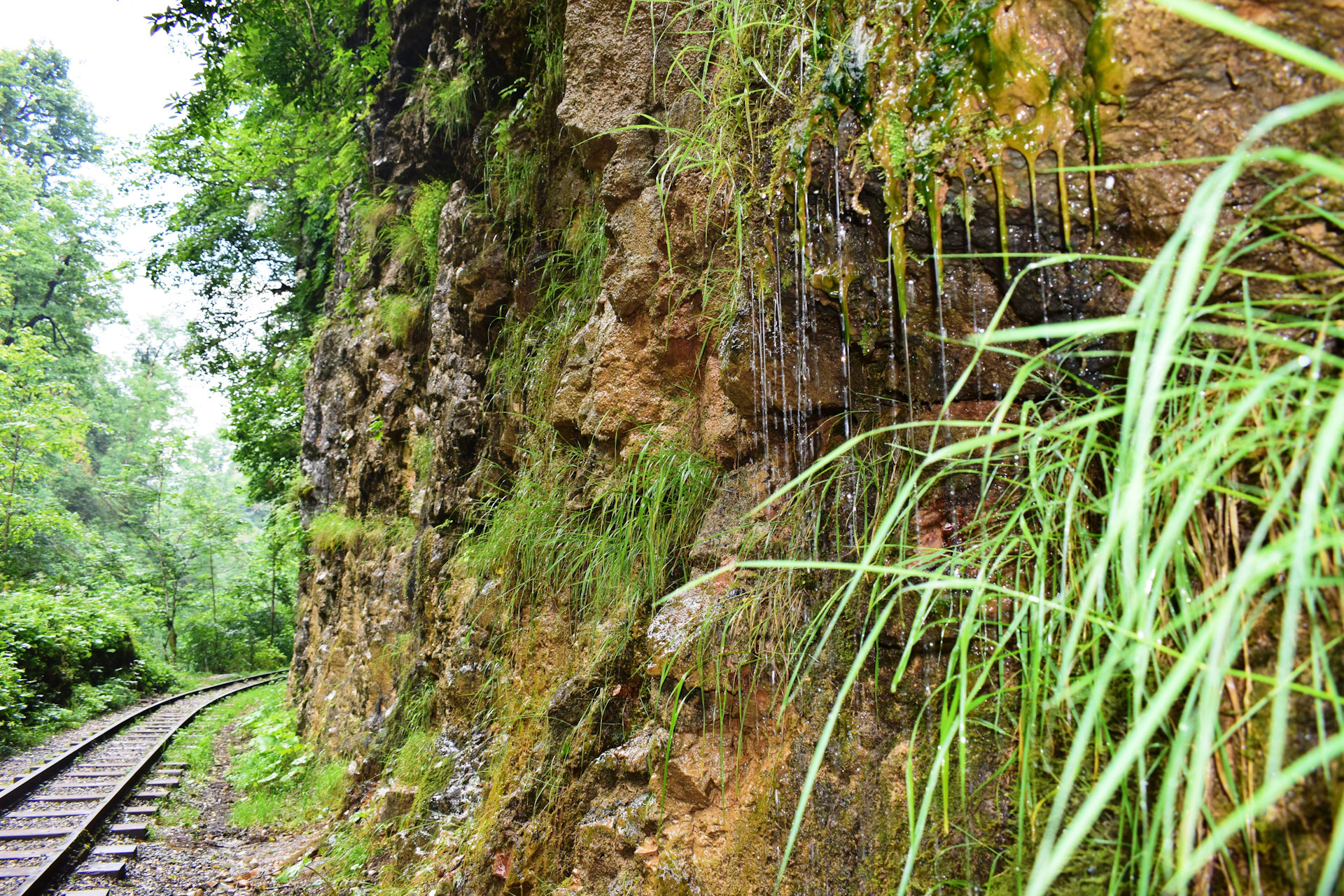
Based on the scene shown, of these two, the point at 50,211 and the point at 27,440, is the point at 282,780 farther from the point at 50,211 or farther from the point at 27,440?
the point at 50,211

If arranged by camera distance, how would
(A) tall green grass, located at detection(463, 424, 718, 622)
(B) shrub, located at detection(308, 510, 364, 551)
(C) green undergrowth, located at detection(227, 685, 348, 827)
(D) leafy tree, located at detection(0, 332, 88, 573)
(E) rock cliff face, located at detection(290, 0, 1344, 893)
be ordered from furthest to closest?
1. (D) leafy tree, located at detection(0, 332, 88, 573)
2. (B) shrub, located at detection(308, 510, 364, 551)
3. (C) green undergrowth, located at detection(227, 685, 348, 827)
4. (A) tall green grass, located at detection(463, 424, 718, 622)
5. (E) rock cliff face, located at detection(290, 0, 1344, 893)

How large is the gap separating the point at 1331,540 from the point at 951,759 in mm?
1067

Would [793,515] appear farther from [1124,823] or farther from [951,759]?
[1124,823]

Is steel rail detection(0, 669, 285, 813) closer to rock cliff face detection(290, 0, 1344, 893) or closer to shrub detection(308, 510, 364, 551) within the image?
shrub detection(308, 510, 364, 551)

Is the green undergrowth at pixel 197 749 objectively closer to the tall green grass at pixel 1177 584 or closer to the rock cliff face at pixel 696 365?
the rock cliff face at pixel 696 365

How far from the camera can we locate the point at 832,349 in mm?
2258

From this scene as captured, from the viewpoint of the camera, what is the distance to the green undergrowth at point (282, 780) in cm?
627


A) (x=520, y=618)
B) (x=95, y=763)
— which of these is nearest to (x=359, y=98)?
(x=520, y=618)

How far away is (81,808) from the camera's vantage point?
6789mm

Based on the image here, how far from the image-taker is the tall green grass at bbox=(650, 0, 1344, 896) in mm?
725

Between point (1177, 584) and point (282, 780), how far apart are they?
27.5ft

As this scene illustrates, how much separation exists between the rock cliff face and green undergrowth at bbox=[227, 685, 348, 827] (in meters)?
0.90

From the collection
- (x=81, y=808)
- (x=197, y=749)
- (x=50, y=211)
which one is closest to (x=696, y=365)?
(x=81, y=808)

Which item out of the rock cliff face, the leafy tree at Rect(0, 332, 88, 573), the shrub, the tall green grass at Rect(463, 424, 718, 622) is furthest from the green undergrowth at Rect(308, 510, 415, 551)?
the leafy tree at Rect(0, 332, 88, 573)
